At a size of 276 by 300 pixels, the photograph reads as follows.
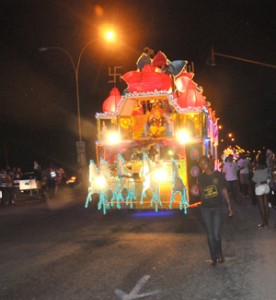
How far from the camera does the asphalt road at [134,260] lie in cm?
585

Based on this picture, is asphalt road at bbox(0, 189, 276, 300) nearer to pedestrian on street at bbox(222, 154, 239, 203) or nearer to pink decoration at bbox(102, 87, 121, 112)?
pedestrian on street at bbox(222, 154, 239, 203)

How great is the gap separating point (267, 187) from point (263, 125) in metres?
26.9

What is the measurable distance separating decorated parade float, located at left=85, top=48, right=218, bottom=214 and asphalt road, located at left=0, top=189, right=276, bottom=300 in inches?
59.9

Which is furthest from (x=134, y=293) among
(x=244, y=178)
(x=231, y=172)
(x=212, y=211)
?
(x=244, y=178)

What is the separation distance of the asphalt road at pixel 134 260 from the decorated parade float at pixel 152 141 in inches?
59.9

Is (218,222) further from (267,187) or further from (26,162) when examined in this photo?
(26,162)

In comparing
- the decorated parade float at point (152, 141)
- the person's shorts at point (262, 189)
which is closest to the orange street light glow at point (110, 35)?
the decorated parade float at point (152, 141)

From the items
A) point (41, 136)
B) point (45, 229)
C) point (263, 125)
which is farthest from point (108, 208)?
point (41, 136)

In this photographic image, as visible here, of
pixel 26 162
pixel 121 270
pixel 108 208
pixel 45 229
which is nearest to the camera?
pixel 121 270

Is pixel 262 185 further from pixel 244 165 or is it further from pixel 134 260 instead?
pixel 244 165

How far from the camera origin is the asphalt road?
5.85 metres

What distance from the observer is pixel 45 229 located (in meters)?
11.4

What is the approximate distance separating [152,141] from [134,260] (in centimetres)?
807

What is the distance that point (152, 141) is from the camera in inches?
604
